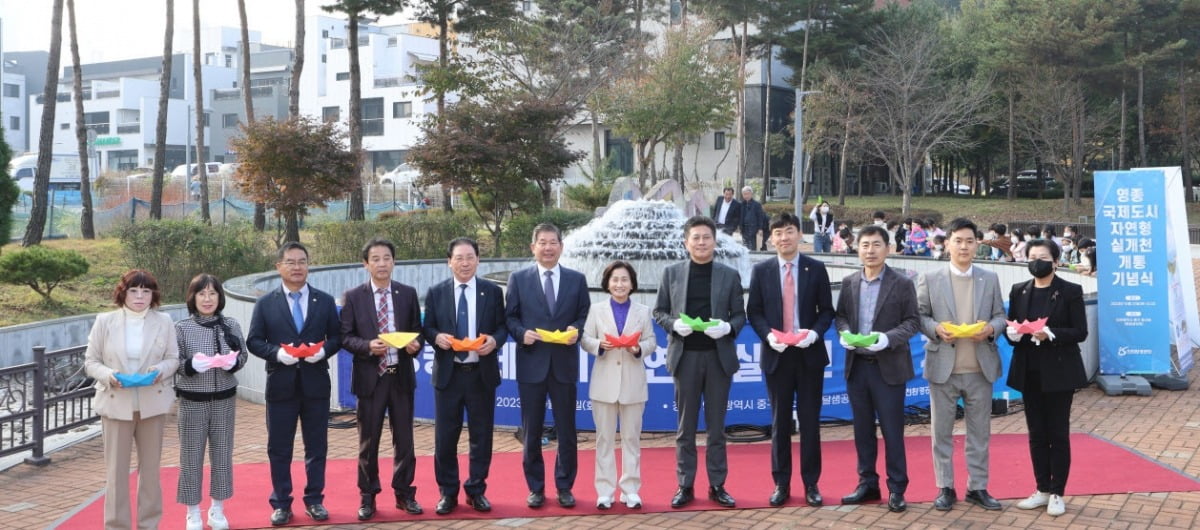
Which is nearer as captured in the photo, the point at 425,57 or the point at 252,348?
the point at 252,348

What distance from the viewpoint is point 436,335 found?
611 cm

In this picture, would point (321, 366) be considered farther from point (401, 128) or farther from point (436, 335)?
point (401, 128)

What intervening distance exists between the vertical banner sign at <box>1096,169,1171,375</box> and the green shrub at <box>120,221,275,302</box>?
13.7 m

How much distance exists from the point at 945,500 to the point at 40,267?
46.1 feet

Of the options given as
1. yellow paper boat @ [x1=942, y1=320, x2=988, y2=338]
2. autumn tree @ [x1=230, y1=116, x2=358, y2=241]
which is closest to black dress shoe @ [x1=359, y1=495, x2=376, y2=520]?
yellow paper boat @ [x1=942, y1=320, x2=988, y2=338]

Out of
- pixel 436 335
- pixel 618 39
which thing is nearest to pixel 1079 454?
pixel 436 335

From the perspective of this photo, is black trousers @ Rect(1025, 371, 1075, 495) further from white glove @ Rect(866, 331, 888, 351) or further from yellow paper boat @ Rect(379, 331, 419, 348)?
yellow paper boat @ Rect(379, 331, 419, 348)

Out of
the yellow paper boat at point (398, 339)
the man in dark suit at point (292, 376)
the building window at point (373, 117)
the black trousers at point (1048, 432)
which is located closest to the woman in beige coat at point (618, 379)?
the yellow paper boat at point (398, 339)

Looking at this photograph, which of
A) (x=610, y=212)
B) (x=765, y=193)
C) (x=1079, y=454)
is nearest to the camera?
(x=1079, y=454)

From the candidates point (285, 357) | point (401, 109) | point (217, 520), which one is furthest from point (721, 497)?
point (401, 109)

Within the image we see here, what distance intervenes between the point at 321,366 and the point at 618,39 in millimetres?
37286

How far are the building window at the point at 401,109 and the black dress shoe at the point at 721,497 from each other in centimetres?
5696

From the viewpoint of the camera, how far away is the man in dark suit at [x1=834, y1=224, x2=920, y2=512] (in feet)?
20.2

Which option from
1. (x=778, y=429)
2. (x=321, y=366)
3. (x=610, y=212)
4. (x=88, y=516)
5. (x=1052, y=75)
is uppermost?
(x=1052, y=75)
